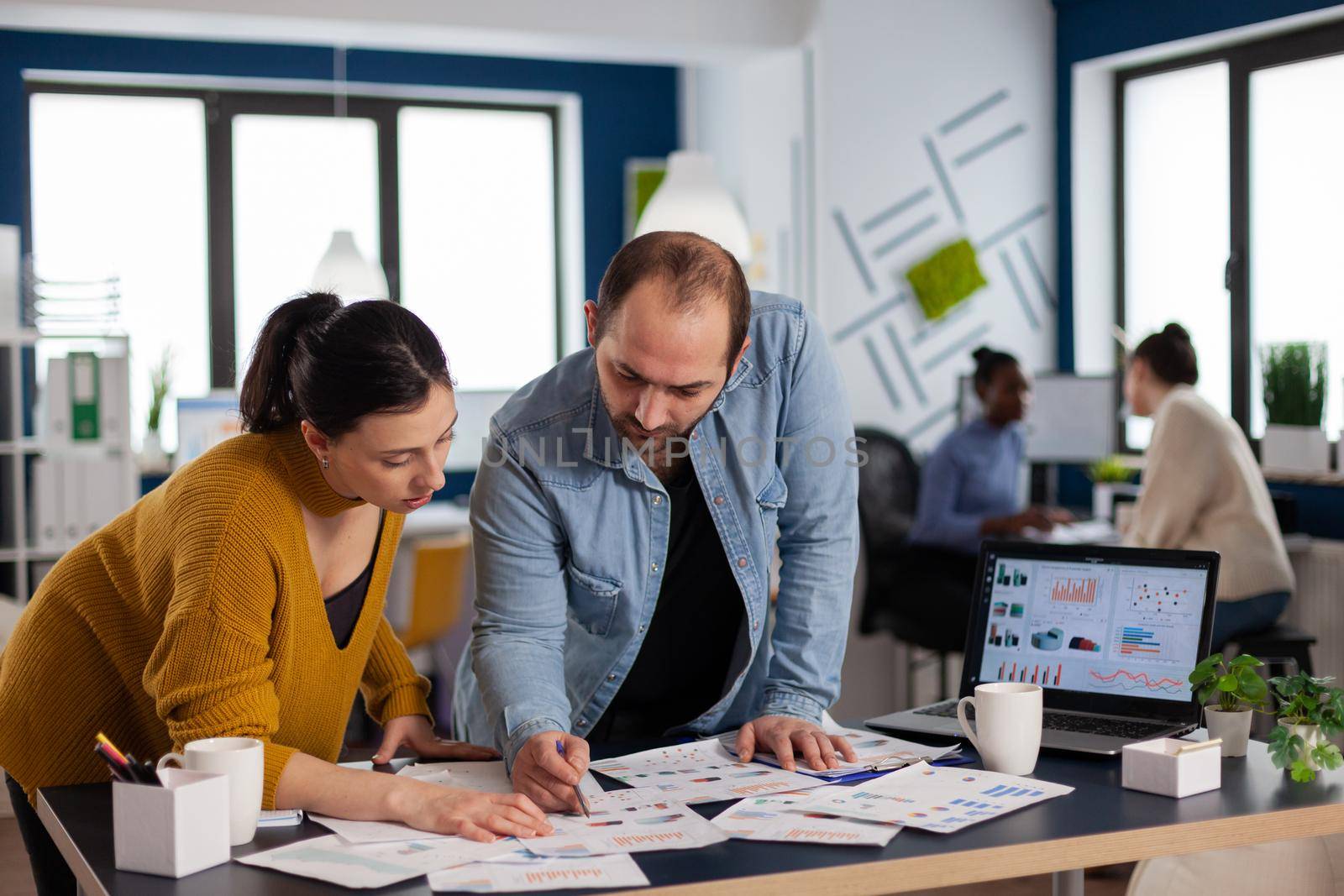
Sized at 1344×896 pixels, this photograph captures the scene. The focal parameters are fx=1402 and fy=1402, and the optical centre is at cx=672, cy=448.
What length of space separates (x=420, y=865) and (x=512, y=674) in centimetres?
40

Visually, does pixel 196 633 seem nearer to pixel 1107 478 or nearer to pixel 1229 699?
pixel 1229 699

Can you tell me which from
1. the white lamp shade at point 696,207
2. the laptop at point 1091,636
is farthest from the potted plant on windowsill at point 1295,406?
the laptop at point 1091,636

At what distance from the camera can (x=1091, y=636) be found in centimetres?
192

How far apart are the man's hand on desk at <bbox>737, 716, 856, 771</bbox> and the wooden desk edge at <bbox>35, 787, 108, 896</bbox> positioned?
76cm

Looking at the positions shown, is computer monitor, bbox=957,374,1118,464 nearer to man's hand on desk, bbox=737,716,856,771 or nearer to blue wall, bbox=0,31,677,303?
blue wall, bbox=0,31,677,303

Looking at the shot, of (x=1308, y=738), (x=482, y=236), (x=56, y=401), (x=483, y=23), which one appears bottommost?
(x=1308, y=738)

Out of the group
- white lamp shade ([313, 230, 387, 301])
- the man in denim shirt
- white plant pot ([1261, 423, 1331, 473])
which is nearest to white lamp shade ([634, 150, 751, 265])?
white lamp shade ([313, 230, 387, 301])

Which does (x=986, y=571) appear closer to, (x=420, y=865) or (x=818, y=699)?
(x=818, y=699)

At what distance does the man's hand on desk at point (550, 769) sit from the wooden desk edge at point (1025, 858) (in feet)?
0.90

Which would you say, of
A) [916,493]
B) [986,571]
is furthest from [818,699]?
[916,493]

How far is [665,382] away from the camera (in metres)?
1.63

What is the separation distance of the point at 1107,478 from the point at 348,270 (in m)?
2.99

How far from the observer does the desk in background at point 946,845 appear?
1.34m

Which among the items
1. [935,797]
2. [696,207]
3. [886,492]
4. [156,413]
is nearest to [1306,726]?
[935,797]
